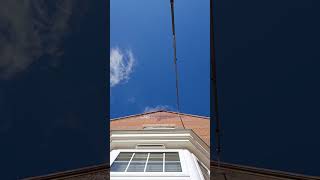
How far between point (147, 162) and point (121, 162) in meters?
0.76

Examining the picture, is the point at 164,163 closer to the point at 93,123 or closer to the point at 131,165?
the point at 131,165

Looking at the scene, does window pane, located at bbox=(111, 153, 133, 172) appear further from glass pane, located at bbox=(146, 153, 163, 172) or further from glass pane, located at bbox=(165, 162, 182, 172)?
glass pane, located at bbox=(165, 162, 182, 172)

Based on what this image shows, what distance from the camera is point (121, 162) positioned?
9.51 m

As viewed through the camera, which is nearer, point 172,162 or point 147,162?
point 147,162

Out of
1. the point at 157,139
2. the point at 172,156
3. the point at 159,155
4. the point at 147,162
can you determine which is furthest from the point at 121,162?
the point at 157,139

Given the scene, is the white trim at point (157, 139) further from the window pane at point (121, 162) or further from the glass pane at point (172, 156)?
the window pane at point (121, 162)

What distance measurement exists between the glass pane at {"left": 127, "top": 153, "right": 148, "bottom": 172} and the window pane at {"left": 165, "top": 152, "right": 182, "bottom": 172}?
2.15ft

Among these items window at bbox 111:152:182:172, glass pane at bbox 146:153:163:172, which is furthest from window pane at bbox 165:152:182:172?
glass pane at bbox 146:153:163:172

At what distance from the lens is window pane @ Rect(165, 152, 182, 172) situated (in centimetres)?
885

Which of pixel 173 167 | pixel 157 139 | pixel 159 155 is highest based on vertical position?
pixel 157 139

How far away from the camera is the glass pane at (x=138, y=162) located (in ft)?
28.8

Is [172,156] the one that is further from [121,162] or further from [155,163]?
[121,162]

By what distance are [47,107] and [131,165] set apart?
5.57 metres
